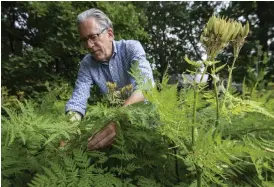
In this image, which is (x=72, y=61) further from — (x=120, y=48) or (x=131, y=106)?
(x=131, y=106)

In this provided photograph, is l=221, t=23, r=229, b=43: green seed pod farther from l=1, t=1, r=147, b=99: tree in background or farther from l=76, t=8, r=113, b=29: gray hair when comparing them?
l=1, t=1, r=147, b=99: tree in background

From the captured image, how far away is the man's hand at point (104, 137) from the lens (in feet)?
2.44

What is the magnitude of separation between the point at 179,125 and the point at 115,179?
0.52 ft

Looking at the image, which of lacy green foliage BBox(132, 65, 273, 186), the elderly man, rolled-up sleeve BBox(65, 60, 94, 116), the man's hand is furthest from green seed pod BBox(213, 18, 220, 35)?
the elderly man

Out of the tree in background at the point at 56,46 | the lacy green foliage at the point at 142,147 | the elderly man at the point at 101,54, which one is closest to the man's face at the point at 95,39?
the elderly man at the point at 101,54

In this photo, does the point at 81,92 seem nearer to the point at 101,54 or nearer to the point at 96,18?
the point at 101,54

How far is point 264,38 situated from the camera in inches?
524

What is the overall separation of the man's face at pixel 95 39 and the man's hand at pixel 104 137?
1021mm

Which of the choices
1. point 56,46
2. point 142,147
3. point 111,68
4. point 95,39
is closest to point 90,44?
point 95,39

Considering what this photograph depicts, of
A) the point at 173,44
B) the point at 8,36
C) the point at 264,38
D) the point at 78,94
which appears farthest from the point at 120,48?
the point at 173,44

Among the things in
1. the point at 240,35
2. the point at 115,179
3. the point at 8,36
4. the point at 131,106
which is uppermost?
the point at 8,36

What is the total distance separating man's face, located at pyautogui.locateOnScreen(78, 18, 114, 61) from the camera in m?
1.73

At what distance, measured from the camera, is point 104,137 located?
0.75 meters

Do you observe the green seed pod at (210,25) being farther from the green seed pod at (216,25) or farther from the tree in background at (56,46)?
the tree in background at (56,46)
